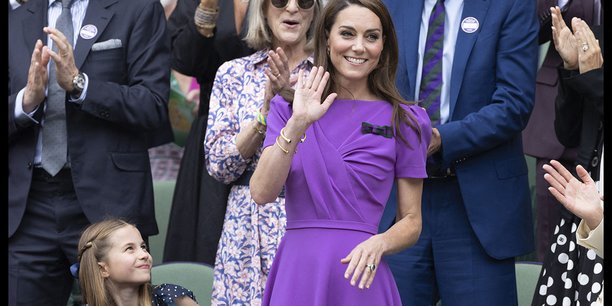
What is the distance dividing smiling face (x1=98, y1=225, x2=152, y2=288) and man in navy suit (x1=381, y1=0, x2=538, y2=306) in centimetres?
107

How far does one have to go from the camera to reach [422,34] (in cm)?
570

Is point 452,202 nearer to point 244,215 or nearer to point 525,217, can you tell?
point 525,217

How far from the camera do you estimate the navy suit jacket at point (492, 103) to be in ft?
18.2

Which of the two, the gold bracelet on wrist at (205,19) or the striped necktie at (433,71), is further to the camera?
the gold bracelet on wrist at (205,19)

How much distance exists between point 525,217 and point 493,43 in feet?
2.61

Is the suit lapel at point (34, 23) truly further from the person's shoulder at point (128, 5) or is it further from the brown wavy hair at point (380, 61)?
the brown wavy hair at point (380, 61)

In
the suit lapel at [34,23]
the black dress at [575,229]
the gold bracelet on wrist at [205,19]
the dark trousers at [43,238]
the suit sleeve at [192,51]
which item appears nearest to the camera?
the black dress at [575,229]

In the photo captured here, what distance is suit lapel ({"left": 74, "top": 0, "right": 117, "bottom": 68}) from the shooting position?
587 cm

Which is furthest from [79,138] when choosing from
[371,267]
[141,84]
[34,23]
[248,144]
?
[371,267]

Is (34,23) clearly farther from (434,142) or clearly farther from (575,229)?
(575,229)

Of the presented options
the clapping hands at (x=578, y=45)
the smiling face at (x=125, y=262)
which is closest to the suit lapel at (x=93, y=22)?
the smiling face at (x=125, y=262)

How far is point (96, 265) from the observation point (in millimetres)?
5258

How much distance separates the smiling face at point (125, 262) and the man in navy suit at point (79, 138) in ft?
1.80

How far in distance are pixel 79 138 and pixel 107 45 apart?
1.49 ft
